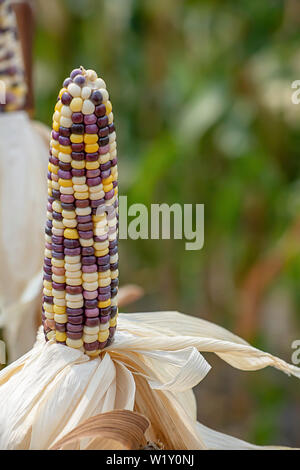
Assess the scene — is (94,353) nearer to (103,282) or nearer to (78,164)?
(103,282)

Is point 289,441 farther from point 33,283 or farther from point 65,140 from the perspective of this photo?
point 65,140

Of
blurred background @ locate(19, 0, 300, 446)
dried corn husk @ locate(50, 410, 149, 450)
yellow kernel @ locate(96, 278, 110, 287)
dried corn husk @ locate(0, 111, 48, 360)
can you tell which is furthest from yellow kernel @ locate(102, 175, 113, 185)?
blurred background @ locate(19, 0, 300, 446)

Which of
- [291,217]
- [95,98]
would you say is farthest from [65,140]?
[291,217]

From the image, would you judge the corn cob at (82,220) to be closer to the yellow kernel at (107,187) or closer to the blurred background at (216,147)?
the yellow kernel at (107,187)

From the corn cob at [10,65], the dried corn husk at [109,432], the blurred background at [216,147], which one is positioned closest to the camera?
the dried corn husk at [109,432]

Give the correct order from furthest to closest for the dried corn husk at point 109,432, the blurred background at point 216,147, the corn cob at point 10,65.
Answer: the blurred background at point 216,147 < the corn cob at point 10,65 < the dried corn husk at point 109,432

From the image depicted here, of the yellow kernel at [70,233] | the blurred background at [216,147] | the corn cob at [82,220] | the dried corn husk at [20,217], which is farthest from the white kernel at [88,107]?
the blurred background at [216,147]

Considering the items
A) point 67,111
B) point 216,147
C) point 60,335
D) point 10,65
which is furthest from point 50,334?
point 216,147
